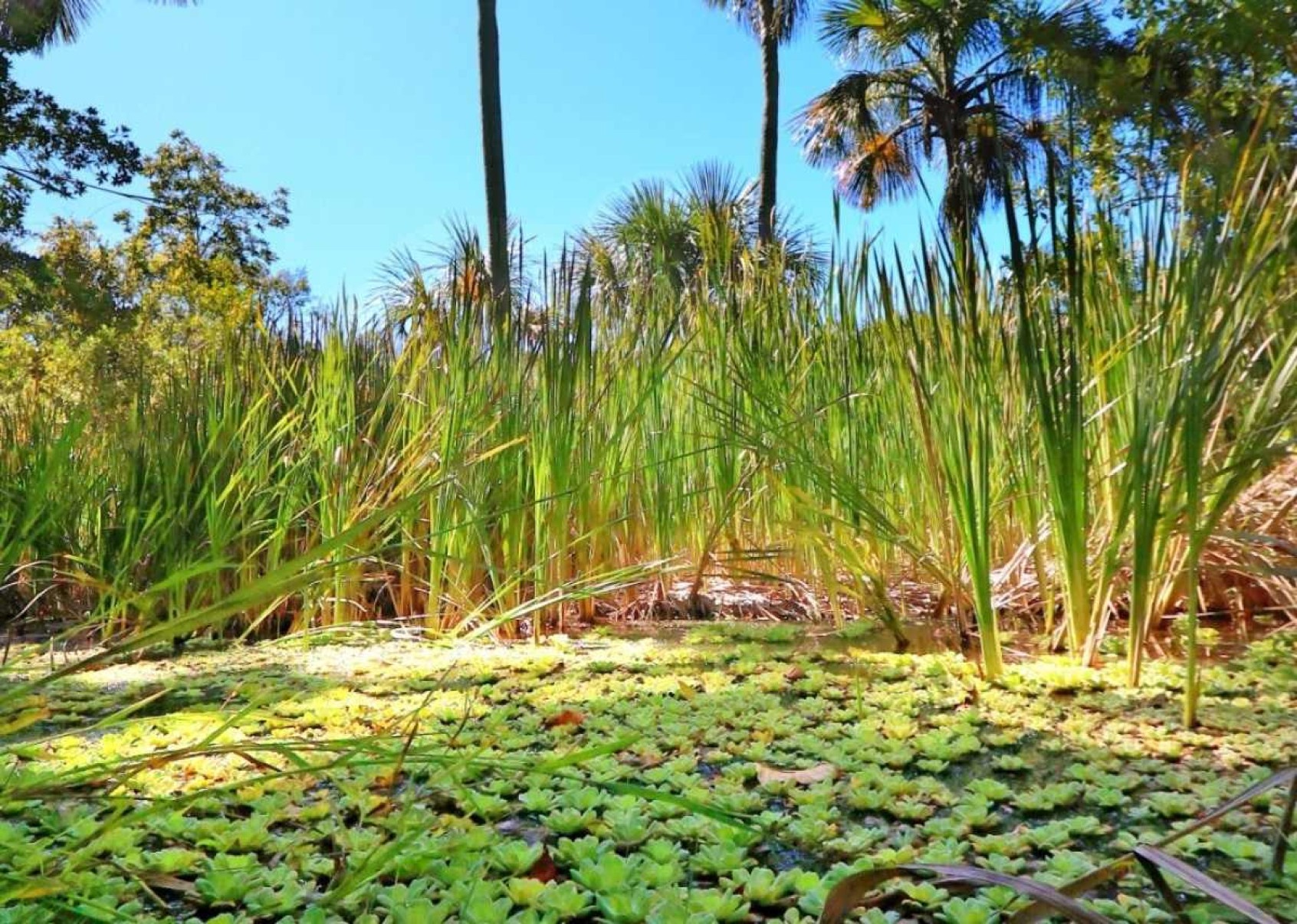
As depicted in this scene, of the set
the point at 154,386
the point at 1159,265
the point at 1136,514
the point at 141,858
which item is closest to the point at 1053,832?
the point at 1136,514

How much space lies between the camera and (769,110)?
39.0 ft

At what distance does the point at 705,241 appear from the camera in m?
2.82

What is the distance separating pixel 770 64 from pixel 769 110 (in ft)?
2.85

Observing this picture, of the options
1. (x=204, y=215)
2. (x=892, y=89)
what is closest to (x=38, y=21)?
(x=204, y=215)

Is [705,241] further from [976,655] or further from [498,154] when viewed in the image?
[498,154]

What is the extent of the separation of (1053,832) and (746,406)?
2.03 meters

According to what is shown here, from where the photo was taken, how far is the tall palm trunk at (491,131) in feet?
24.3

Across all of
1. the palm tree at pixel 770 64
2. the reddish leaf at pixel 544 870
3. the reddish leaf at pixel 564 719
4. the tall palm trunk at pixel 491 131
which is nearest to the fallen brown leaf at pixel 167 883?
the reddish leaf at pixel 544 870

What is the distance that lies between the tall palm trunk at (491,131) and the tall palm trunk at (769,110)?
4.51 m

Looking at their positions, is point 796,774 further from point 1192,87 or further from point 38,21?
point 38,21

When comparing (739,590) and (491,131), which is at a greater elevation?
(491,131)

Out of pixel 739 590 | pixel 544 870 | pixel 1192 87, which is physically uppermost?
pixel 1192 87

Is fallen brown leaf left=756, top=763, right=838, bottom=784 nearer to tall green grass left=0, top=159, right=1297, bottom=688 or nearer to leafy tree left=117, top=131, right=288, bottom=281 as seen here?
tall green grass left=0, top=159, right=1297, bottom=688

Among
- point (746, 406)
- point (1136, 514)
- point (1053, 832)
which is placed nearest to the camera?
point (1053, 832)
